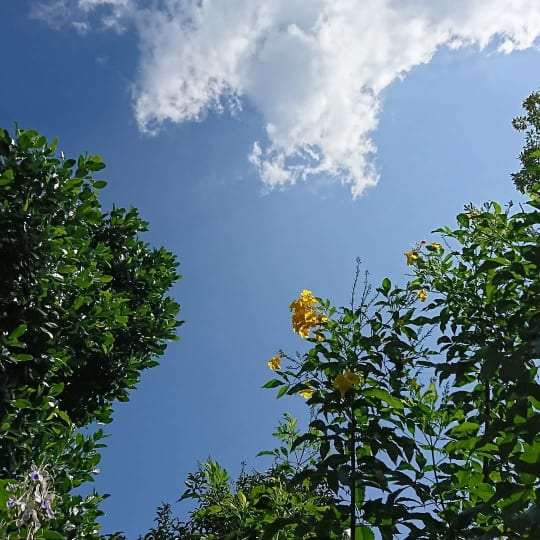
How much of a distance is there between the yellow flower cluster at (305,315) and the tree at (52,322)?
2424 mm

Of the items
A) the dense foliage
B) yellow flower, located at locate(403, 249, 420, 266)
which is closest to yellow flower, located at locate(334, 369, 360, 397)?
the dense foliage

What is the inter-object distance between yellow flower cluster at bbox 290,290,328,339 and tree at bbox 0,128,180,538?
7.95 feet

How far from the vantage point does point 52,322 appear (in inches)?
212

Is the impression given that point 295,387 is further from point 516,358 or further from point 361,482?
point 516,358

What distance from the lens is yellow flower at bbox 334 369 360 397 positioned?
106 inches

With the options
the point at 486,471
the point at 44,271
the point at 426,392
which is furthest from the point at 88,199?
the point at 486,471

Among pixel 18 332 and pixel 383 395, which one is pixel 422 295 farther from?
pixel 18 332

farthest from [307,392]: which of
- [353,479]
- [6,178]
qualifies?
[6,178]

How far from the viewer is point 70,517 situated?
196 inches

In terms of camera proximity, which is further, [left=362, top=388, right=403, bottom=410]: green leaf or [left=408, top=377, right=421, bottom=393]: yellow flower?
[left=408, top=377, right=421, bottom=393]: yellow flower

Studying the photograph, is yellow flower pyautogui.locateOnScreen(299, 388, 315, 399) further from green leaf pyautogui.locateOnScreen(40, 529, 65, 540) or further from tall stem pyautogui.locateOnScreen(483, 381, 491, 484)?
green leaf pyautogui.locateOnScreen(40, 529, 65, 540)

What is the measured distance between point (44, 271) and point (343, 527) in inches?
151

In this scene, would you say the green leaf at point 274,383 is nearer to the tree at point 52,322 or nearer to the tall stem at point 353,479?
the tall stem at point 353,479

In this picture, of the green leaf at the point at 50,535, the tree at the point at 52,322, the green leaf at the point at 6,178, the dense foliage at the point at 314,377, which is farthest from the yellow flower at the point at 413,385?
the green leaf at the point at 6,178
